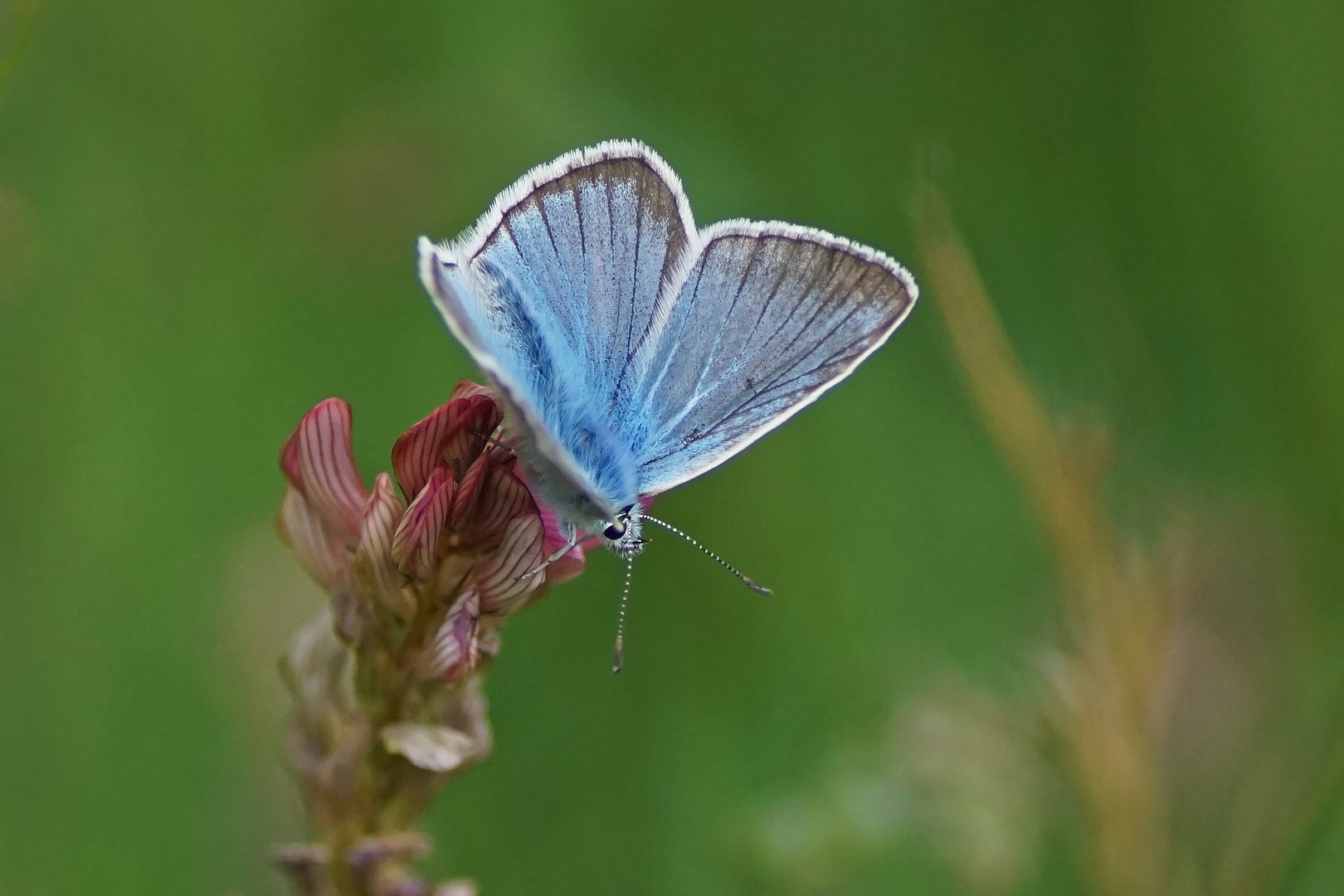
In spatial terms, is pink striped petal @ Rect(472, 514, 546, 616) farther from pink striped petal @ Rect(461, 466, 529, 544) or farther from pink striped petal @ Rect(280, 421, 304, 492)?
pink striped petal @ Rect(280, 421, 304, 492)

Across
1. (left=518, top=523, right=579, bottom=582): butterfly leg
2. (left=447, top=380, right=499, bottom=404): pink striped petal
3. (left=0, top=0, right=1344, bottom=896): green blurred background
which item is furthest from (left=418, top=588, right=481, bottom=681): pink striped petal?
(left=0, top=0, right=1344, bottom=896): green blurred background

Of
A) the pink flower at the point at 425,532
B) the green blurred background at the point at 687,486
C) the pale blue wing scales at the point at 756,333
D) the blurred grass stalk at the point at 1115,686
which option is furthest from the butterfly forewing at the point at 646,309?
the green blurred background at the point at 687,486

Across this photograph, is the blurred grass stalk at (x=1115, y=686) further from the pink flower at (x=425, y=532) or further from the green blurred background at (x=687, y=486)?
the pink flower at (x=425, y=532)

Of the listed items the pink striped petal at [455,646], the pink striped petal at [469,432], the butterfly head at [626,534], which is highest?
the pink striped petal at [469,432]

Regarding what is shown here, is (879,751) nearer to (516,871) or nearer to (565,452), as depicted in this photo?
(516,871)

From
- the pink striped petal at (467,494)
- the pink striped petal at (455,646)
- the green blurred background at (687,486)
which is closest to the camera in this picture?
the pink striped petal at (455,646)

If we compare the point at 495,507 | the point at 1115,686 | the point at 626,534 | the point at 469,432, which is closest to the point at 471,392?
the point at 469,432

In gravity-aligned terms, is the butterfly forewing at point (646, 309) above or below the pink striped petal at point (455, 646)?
above

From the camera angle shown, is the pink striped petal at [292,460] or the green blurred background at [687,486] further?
the green blurred background at [687,486]
